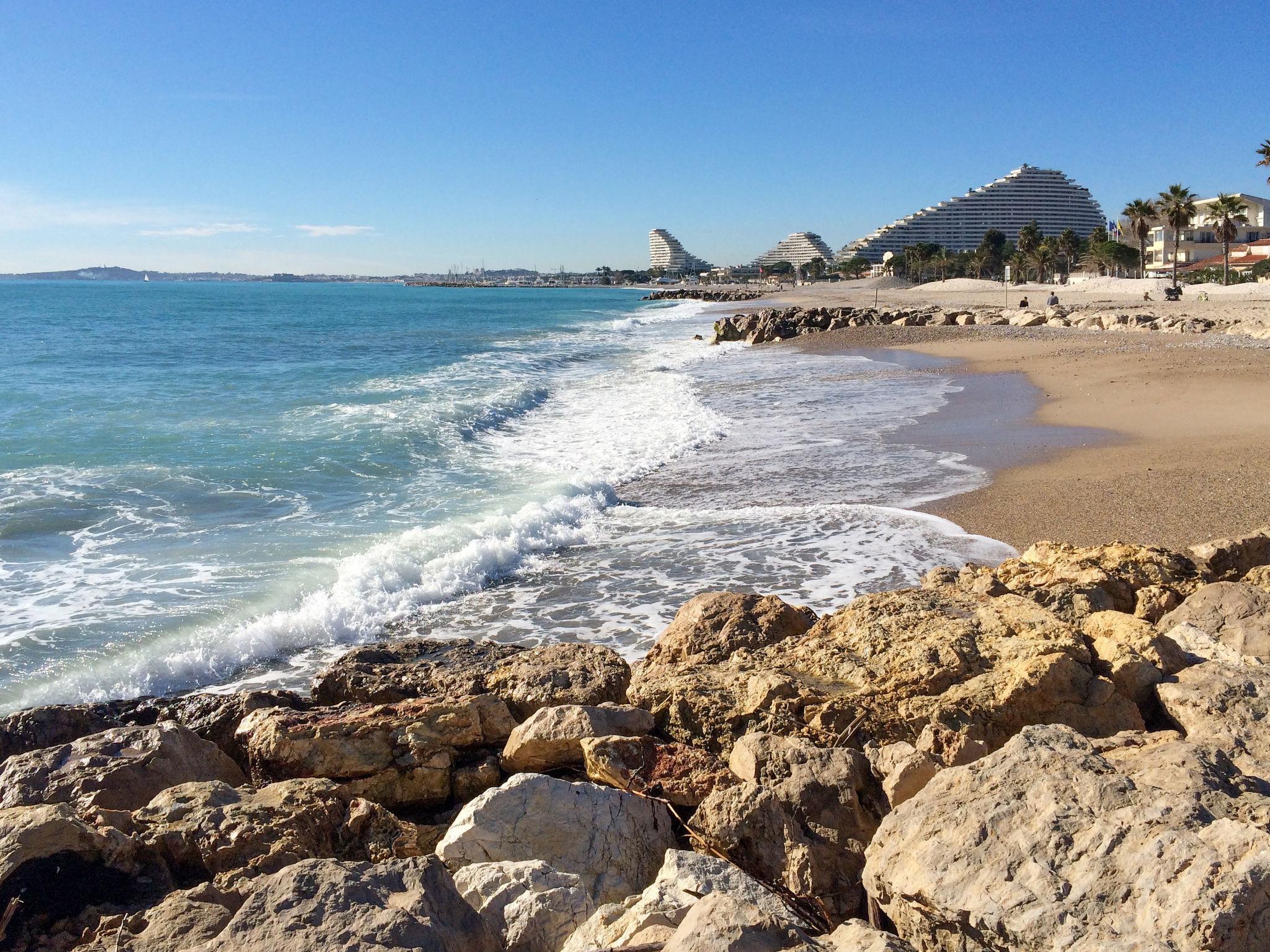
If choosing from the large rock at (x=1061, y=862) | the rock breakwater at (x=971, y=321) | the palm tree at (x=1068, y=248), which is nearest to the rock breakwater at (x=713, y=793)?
the large rock at (x=1061, y=862)

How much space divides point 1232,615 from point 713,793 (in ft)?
10.6

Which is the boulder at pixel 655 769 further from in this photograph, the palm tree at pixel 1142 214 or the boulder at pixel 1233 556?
the palm tree at pixel 1142 214

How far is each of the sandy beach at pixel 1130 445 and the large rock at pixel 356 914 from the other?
7639 millimetres

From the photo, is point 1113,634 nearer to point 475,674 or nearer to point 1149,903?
point 1149,903

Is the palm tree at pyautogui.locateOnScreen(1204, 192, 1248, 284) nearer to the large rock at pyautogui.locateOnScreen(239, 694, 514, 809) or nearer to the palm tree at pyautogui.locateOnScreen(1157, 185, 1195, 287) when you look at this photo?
the palm tree at pyautogui.locateOnScreen(1157, 185, 1195, 287)

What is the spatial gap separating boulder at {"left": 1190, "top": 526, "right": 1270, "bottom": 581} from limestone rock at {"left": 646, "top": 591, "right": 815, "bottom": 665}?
2.76 meters

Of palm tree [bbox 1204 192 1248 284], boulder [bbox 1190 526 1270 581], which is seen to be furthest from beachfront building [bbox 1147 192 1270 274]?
boulder [bbox 1190 526 1270 581]

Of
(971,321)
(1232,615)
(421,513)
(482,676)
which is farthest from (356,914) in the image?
(971,321)

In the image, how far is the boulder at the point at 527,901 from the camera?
2.79 metres

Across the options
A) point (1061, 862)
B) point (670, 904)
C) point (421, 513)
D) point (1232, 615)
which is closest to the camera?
point (1061, 862)

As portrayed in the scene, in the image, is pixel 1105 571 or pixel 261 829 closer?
pixel 261 829

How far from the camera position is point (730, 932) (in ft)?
7.66

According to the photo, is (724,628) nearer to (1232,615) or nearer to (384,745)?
(384,745)

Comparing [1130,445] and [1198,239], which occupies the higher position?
[1198,239]
